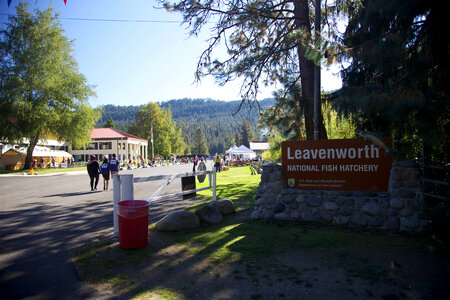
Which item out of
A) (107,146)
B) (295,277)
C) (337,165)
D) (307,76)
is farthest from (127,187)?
(107,146)

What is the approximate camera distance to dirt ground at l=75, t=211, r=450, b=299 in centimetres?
333

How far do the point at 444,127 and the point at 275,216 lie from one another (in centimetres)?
365

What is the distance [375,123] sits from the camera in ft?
23.1

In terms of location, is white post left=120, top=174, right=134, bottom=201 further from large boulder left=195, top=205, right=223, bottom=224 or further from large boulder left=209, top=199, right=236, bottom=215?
large boulder left=209, top=199, right=236, bottom=215

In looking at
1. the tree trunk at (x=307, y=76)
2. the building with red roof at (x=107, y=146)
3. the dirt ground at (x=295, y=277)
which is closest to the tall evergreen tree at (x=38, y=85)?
the building with red roof at (x=107, y=146)

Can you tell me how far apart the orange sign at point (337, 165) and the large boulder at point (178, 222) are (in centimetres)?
234

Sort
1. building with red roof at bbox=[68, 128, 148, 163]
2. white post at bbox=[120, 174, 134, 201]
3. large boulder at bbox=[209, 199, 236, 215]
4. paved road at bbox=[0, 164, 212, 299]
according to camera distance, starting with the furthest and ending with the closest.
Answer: building with red roof at bbox=[68, 128, 148, 163], large boulder at bbox=[209, 199, 236, 215], white post at bbox=[120, 174, 134, 201], paved road at bbox=[0, 164, 212, 299]

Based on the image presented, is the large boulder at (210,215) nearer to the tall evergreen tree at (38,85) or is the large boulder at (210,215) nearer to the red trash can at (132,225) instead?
the red trash can at (132,225)

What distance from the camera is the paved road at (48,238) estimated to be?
347 cm

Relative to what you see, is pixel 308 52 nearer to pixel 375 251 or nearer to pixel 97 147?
pixel 375 251

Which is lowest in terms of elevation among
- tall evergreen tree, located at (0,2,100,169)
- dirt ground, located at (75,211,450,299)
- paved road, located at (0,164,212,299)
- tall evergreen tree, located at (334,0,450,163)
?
dirt ground, located at (75,211,450,299)

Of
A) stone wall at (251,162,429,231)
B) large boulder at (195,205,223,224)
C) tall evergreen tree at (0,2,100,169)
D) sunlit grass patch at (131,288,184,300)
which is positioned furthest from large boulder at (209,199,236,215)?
tall evergreen tree at (0,2,100,169)

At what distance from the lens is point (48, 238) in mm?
5531

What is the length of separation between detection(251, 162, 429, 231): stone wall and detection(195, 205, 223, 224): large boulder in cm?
84
